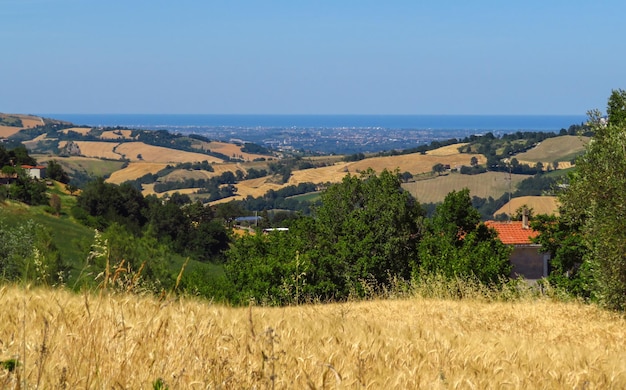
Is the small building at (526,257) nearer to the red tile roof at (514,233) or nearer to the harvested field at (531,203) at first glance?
the red tile roof at (514,233)

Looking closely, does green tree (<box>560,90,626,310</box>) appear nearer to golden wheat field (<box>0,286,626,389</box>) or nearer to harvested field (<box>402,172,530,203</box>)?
golden wheat field (<box>0,286,626,389</box>)

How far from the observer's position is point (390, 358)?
5.02m

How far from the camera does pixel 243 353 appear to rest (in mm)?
4746

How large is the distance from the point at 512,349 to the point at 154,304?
2.78 meters

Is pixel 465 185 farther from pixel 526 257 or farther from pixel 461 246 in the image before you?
pixel 461 246

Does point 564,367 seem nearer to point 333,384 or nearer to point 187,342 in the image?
point 333,384

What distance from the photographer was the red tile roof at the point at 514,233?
55.2 metres

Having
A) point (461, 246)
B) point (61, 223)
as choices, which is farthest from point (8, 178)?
point (461, 246)

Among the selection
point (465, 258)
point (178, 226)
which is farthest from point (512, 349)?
point (178, 226)

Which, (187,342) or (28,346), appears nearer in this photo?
(28,346)

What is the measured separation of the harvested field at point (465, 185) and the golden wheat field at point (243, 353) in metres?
172

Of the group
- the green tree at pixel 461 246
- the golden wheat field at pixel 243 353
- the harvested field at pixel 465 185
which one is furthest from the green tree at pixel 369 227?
the harvested field at pixel 465 185

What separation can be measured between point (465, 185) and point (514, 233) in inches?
5232
